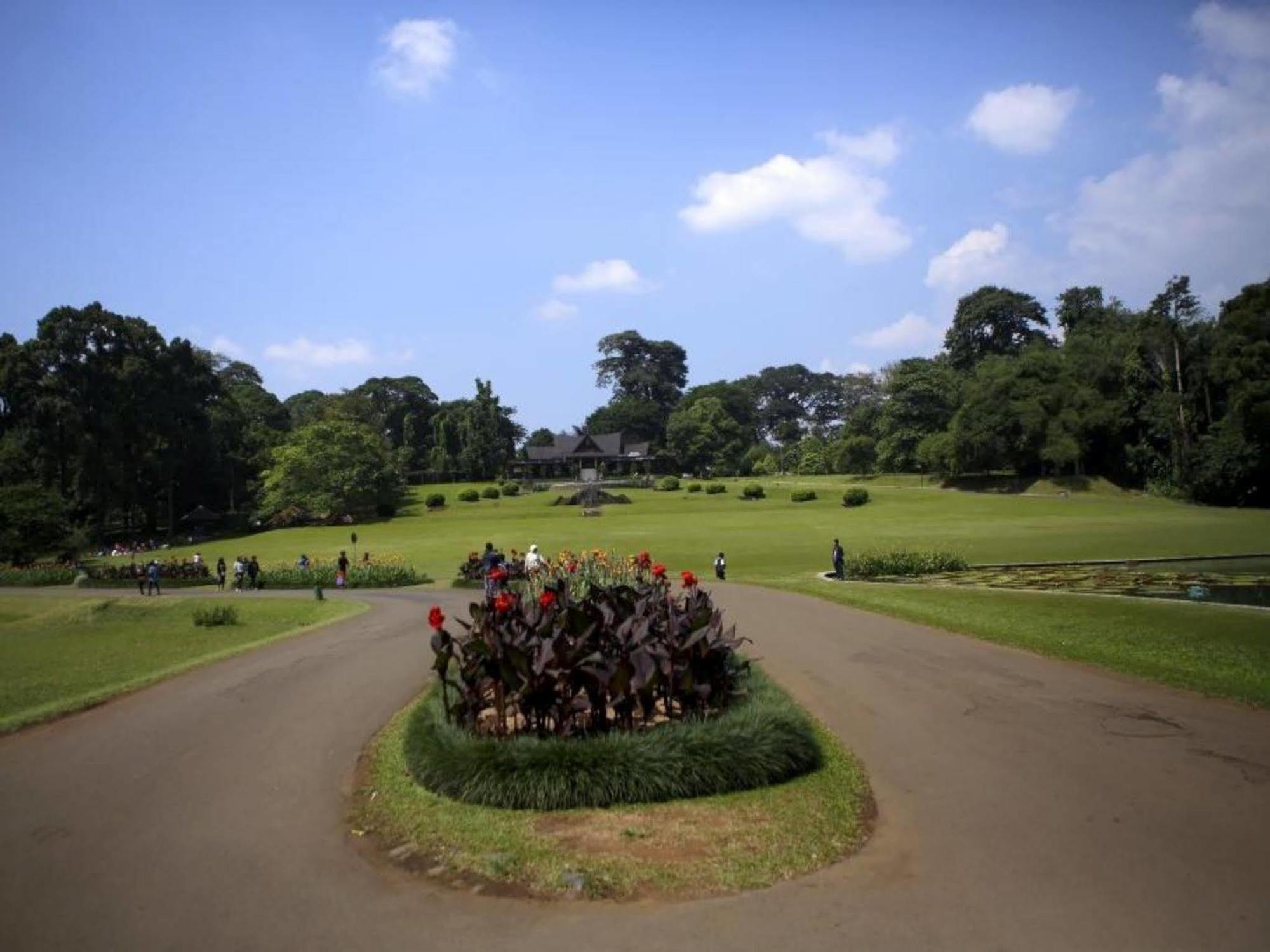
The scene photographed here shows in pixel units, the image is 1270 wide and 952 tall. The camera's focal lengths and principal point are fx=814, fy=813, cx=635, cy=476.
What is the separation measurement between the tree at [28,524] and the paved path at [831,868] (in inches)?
1637

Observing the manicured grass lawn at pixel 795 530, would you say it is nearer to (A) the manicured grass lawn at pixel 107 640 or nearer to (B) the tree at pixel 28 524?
(B) the tree at pixel 28 524

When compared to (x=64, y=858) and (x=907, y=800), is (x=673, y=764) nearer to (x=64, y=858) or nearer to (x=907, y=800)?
(x=907, y=800)

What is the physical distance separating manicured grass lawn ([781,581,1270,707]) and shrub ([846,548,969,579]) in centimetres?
597

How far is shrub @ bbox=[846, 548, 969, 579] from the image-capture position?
27156 mm

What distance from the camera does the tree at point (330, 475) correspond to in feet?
220

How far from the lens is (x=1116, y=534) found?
118 feet

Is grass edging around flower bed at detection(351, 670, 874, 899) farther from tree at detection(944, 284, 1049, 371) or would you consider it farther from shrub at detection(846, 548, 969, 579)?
tree at detection(944, 284, 1049, 371)

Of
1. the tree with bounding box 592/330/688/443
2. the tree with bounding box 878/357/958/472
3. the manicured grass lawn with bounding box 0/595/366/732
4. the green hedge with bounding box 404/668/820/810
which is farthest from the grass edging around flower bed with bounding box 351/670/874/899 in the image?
the tree with bounding box 592/330/688/443

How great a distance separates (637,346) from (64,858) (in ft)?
454

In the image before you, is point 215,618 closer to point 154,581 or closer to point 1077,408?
point 154,581

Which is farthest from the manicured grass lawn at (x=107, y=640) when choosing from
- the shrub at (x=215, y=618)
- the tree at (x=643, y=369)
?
the tree at (x=643, y=369)

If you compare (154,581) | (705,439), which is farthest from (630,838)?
(705,439)

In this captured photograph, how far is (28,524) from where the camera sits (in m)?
43.8

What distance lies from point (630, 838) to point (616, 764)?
0.83 meters
